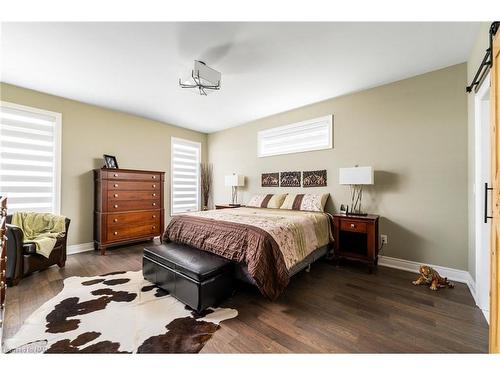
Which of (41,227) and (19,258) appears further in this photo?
(41,227)

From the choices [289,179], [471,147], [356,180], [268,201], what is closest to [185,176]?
[268,201]

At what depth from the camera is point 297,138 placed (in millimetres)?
4102

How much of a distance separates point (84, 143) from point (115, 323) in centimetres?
338

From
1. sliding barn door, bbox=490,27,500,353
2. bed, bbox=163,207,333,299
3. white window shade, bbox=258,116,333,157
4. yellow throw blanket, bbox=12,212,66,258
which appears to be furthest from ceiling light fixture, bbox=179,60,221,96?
yellow throw blanket, bbox=12,212,66,258

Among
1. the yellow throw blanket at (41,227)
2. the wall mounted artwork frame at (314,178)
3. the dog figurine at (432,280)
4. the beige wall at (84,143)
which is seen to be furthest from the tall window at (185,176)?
the dog figurine at (432,280)

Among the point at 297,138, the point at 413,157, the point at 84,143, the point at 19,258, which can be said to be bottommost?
the point at 19,258

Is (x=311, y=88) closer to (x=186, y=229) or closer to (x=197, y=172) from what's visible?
(x=186, y=229)

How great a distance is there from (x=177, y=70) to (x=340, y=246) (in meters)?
3.37

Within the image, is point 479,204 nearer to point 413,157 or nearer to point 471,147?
point 471,147

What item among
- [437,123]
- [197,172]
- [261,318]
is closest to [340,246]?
→ [261,318]

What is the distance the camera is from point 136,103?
376 cm

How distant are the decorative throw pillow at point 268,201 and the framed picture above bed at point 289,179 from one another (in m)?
0.28

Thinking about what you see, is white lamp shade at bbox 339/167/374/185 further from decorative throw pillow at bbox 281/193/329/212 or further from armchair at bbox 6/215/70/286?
armchair at bbox 6/215/70/286

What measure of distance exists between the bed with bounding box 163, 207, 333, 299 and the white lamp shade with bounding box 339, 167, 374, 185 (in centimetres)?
75
